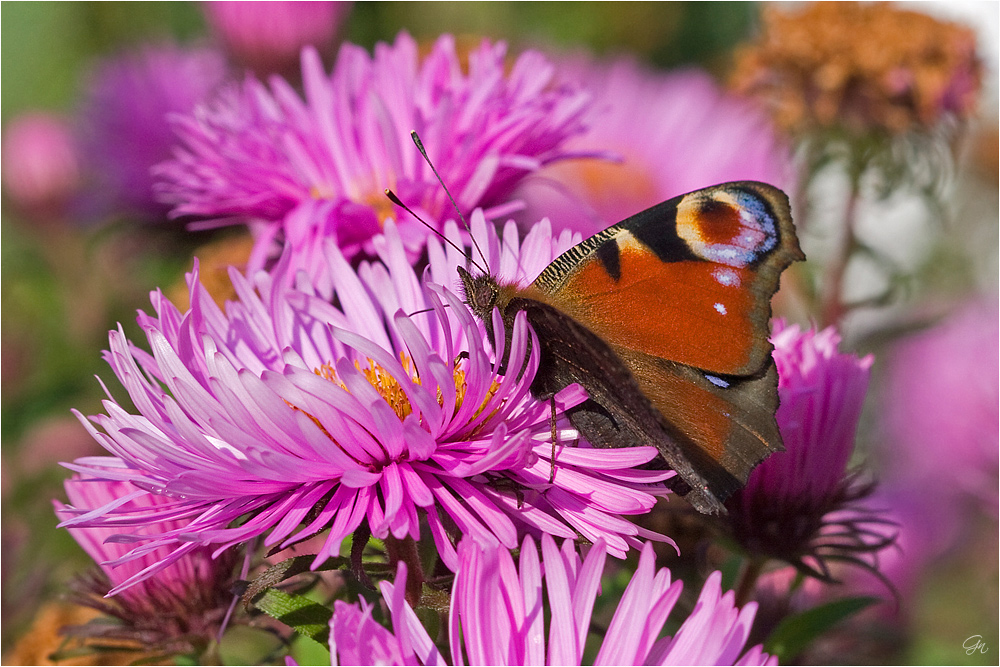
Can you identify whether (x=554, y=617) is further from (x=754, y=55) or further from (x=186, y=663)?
(x=754, y=55)

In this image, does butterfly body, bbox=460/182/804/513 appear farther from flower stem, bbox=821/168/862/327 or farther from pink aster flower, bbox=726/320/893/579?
flower stem, bbox=821/168/862/327

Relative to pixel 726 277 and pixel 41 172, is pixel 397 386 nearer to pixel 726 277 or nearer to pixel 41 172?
pixel 726 277

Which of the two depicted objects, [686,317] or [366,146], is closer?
[686,317]

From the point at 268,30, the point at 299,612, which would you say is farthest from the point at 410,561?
the point at 268,30

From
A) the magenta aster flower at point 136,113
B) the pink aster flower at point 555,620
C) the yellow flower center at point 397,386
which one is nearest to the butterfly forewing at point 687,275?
the yellow flower center at point 397,386

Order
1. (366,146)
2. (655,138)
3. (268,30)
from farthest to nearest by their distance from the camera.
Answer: (655,138)
(268,30)
(366,146)

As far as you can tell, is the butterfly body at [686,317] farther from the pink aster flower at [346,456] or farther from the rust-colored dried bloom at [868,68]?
the rust-colored dried bloom at [868,68]
